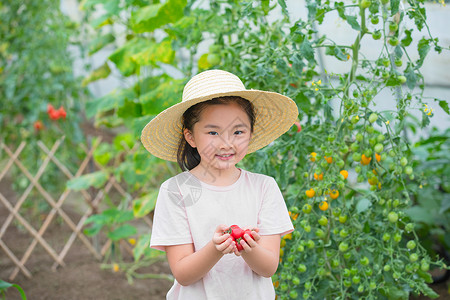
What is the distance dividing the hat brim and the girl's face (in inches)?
1.6

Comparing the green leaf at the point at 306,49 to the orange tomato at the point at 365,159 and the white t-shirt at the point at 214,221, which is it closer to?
the orange tomato at the point at 365,159

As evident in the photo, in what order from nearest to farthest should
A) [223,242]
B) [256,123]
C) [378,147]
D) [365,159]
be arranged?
[223,242] < [256,123] < [378,147] < [365,159]

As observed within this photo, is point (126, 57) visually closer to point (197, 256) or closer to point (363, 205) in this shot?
point (363, 205)

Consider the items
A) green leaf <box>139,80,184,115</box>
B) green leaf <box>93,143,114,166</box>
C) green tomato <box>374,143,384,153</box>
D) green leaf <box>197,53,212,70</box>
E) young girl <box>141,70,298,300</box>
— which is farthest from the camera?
green leaf <box>93,143,114,166</box>

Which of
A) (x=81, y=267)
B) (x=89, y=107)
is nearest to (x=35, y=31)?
(x=89, y=107)

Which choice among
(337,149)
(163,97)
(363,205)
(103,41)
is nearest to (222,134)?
(337,149)

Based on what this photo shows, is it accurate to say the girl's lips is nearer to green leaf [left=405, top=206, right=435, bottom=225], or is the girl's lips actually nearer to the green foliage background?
the green foliage background

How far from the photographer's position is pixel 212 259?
1114 millimetres

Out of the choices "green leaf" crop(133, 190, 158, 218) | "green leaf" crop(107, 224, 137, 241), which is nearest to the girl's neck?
"green leaf" crop(133, 190, 158, 218)

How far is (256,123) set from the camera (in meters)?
1.39

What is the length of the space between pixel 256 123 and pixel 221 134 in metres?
0.21

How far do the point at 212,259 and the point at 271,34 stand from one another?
3.29 ft

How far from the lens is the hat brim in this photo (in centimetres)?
126

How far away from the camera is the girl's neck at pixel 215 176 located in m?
1.25
